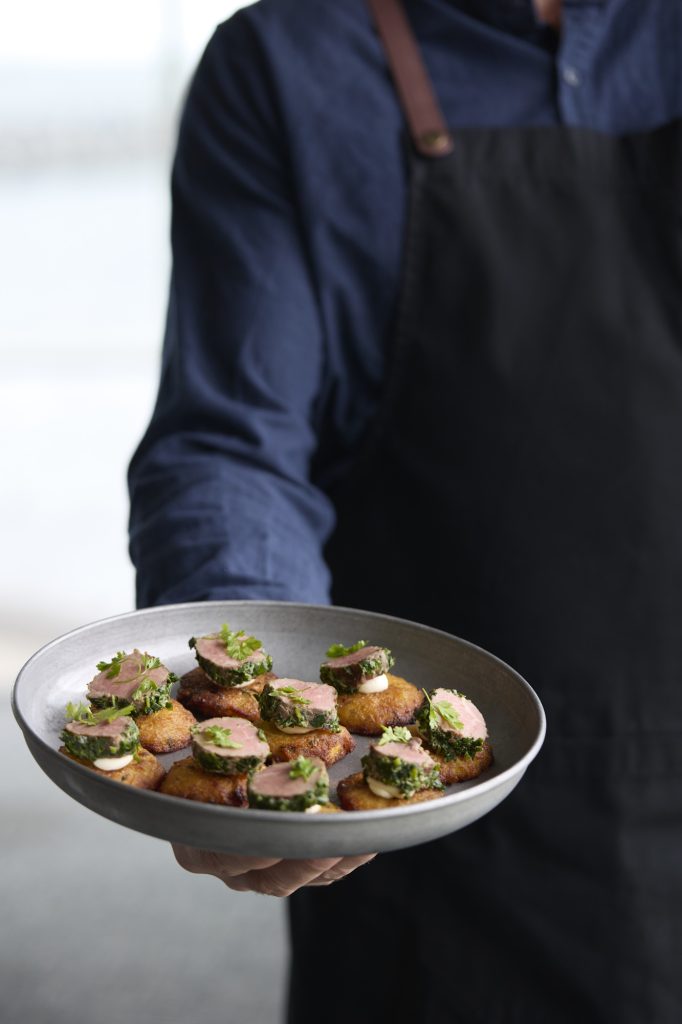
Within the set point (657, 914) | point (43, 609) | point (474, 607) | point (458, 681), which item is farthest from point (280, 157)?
Result: point (43, 609)

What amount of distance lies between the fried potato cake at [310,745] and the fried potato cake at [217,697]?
0.04 m

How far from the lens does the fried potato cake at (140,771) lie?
0.75 meters

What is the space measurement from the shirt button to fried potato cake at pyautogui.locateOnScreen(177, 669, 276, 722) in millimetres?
783

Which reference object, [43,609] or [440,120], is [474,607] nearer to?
[440,120]

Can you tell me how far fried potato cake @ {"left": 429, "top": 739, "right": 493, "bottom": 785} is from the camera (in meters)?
0.78

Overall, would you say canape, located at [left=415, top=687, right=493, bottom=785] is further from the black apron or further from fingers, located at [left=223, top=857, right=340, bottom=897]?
the black apron

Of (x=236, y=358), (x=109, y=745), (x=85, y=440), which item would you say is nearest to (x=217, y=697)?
(x=109, y=745)

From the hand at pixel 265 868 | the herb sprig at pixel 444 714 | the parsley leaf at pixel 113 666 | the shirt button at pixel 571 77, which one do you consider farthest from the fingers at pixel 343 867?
the shirt button at pixel 571 77

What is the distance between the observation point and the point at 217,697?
33.9 inches

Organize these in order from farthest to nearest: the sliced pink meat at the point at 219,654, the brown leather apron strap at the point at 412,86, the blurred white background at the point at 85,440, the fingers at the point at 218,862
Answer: the blurred white background at the point at 85,440
the brown leather apron strap at the point at 412,86
the sliced pink meat at the point at 219,654
the fingers at the point at 218,862

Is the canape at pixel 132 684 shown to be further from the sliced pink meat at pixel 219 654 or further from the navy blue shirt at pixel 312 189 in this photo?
the navy blue shirt at pixel 312 189

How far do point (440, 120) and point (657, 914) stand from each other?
92cm

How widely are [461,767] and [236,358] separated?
562 millimetres

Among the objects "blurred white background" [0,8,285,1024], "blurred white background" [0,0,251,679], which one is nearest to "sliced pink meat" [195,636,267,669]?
"blurred white background" [0,8,285,1024]
